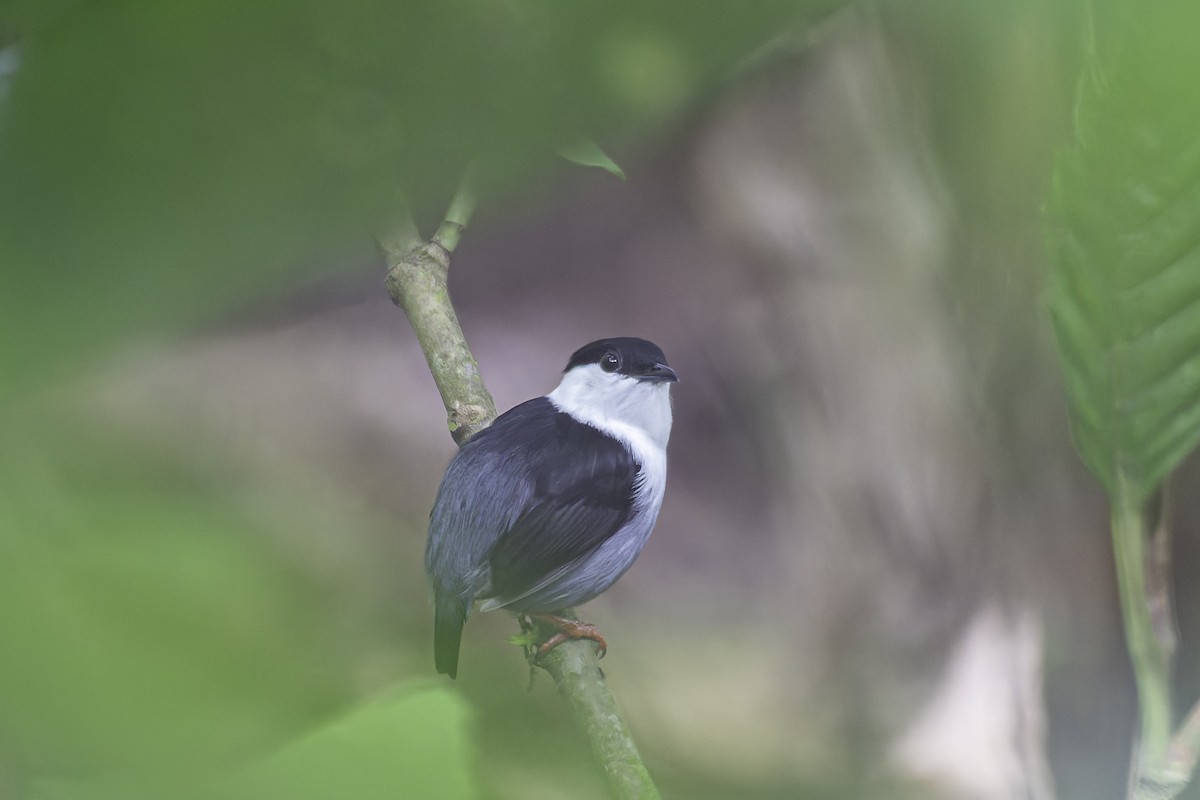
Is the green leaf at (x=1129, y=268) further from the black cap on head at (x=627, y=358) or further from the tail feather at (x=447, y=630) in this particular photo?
the tail feather at (x=447, y=630)

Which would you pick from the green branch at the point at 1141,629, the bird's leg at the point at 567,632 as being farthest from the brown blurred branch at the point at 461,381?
the green branch at the point at 1141,629

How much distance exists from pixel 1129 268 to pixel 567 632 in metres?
0.31

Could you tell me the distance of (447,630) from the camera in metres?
0.44

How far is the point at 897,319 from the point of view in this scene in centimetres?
52

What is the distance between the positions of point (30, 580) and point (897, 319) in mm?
414

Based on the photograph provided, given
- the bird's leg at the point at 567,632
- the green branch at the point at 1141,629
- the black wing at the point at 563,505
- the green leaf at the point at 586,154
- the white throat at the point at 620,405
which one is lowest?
the green branch at the point at 1141,629

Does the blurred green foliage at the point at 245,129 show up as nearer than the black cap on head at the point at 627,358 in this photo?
Yes

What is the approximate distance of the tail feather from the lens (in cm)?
44

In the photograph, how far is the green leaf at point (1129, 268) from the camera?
427 mm

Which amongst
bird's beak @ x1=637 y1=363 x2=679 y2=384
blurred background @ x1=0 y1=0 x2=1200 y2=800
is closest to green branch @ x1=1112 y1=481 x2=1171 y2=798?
blurred background @ x1=0 y1=0 x2=1200 y2=800

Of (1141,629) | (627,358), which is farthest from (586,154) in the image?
(1141,629)

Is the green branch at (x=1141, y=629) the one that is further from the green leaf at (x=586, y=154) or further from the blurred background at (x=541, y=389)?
the green leaf at (x=586, y=154)

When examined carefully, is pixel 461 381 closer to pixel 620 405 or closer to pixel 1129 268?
pixel 620 405

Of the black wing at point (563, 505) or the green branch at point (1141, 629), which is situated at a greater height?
the black wing at point (563, 505)
